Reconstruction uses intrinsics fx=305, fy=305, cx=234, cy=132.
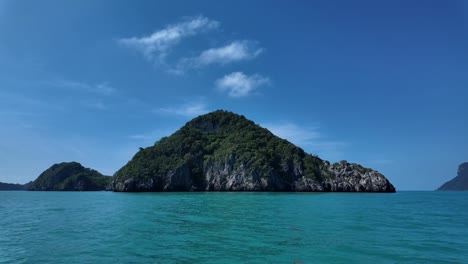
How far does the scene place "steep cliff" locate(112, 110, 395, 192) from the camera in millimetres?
150500

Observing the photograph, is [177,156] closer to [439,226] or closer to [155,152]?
[155,152]

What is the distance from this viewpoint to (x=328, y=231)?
79.6ft

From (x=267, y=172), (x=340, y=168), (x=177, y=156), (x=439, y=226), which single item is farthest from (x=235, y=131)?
(x=439, y=226)

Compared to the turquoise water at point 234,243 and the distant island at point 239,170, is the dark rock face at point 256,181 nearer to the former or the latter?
the distant island at point 239,170

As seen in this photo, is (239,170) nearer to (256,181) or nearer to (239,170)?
(239,170)

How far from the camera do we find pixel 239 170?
153000 millimetres

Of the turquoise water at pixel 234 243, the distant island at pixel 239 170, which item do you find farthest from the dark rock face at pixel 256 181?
the turquoise water at pixel 234 243

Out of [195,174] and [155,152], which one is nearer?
[195,174]

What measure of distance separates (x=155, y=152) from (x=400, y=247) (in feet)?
564

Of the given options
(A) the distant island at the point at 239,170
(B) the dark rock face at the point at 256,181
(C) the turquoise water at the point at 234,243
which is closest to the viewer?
(C) the turquoise water at the point at 234,243

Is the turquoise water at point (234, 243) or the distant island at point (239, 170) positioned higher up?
the distant island at point (239, 170)

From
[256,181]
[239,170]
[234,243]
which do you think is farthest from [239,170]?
[234,243]

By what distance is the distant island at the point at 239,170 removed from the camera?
150 meters

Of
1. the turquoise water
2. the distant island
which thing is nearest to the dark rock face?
the distant island
